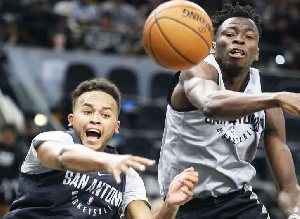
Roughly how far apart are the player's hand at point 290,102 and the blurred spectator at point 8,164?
6557mm

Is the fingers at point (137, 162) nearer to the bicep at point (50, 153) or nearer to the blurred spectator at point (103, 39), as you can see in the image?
the bicep at point (50, 153)

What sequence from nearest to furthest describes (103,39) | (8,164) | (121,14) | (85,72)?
(8,164), (85,72), (103,39), (121,14)

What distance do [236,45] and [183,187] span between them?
1.18m

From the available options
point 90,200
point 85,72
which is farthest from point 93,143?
point 85,72

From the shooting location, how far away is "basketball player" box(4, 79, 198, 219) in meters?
4.19

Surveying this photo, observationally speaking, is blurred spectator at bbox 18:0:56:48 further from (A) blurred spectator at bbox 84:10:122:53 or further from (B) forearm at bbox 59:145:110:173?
(B) forearm at bbox 59:145:110:173

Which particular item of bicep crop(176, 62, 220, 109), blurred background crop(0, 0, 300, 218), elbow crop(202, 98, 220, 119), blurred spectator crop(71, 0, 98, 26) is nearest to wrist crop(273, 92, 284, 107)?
elbow crop(202, 98, 220, 119)

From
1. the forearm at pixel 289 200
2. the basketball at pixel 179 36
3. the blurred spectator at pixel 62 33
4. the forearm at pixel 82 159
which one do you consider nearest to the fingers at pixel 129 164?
the forearm at pixel 82 159

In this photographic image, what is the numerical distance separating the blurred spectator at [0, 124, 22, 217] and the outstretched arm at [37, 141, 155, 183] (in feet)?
18.8

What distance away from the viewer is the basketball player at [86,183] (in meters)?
4.19

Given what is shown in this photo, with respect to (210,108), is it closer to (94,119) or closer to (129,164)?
(129,164)

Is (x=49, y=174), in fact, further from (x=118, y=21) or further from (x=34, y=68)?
(x=118, y=21)

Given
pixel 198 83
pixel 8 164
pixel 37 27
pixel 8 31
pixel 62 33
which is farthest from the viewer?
pixel 37 27

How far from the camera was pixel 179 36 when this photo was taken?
4312 millimetres
